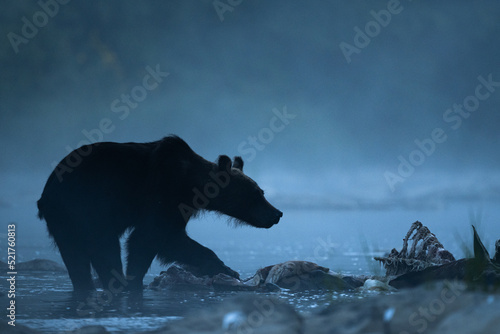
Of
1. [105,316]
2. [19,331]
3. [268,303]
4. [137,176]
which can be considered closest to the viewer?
[268,303]

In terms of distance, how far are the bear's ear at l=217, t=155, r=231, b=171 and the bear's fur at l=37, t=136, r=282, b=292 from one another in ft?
0.05

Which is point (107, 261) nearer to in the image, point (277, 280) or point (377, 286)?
point (277, 280)

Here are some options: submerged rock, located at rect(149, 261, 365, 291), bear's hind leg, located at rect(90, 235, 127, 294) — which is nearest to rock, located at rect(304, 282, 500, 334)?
submerged rock, located at rect(149, 261, 365, 291)

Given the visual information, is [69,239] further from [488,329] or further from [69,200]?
[488,329]

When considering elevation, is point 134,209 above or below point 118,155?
below

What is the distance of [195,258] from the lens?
29.7 ft

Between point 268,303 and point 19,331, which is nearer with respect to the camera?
point 268,303

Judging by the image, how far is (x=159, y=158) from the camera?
8.23 metres

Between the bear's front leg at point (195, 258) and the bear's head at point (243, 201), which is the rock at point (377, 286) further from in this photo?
the bear's front leg at point (195, 258)

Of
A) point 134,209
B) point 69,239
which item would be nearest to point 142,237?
point 134,209

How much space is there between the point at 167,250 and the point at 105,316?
150 inches

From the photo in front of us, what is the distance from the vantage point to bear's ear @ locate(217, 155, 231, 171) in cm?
883

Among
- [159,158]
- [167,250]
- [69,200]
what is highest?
[159,158]

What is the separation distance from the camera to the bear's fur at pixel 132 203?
761 cm
